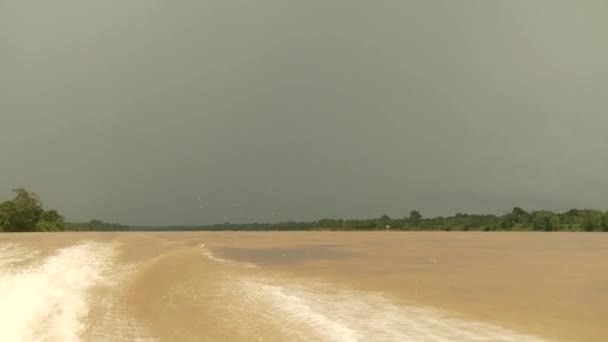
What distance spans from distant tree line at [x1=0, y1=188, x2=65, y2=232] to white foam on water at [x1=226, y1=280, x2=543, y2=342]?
202ft

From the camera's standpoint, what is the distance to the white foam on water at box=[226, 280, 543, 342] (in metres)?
6.82

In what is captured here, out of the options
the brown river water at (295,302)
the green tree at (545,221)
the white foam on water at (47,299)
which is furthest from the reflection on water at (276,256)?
the green tree at (545,221)

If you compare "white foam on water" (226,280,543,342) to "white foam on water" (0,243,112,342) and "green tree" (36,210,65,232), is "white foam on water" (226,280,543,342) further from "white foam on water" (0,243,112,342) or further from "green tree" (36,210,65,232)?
"green tree" (36,210,65,232)

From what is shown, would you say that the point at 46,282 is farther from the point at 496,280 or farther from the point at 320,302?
the point at 496,280

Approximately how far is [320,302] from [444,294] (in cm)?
322

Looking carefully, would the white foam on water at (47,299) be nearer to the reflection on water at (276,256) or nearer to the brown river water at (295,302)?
the brown river water at (295,302)

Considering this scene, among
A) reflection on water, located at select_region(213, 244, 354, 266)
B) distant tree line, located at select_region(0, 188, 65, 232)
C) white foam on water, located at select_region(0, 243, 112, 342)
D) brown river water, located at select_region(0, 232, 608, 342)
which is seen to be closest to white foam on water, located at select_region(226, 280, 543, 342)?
brown river water, located at select_region(0, 232, 608, 342)

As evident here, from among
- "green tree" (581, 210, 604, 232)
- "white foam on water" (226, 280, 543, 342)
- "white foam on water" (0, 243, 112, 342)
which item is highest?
"green tree" (581, 210, 604, 232)

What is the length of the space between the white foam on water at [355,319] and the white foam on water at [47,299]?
3.27 meters

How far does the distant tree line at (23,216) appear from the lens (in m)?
59.4

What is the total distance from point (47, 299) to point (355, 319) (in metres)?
6.52

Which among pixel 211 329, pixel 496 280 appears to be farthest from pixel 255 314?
pixel 496 280

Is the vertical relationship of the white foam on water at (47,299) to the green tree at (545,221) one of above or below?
below

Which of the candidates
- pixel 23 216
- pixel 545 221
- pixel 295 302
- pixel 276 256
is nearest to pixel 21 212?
pixel 23 216
